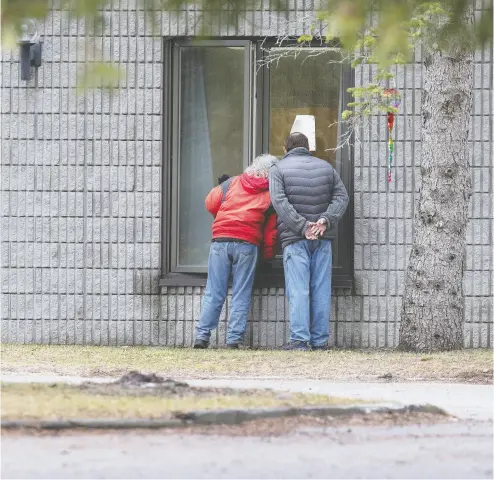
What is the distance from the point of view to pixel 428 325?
11984mm

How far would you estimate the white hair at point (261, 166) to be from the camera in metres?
12.7

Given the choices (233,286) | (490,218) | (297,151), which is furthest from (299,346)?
(490,218)

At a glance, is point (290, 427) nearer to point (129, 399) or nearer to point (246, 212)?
point (129, 399)

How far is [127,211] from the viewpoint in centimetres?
1335

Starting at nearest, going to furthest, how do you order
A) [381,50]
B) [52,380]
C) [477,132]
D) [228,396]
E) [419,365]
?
[381,50] → [228,396] → [52,380] → [419,365] → [477,132]

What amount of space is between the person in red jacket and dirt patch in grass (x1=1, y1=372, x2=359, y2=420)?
4007mm

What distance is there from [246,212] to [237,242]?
0.93ft

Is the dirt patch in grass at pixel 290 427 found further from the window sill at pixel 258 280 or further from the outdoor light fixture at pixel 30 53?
the outdoor light fixture at pixel 30 53

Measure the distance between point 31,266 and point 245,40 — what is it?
298 centimetres

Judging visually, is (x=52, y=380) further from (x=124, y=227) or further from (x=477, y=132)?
(x=477, y=132)

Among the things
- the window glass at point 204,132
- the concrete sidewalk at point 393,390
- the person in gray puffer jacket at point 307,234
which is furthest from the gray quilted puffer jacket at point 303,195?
the concrete sidewalk at point 393,390

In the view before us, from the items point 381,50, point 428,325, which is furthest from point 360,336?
point 381,50

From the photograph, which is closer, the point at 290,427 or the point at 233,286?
the point at 290,427

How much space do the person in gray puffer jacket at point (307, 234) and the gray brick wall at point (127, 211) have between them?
0.77 metres
